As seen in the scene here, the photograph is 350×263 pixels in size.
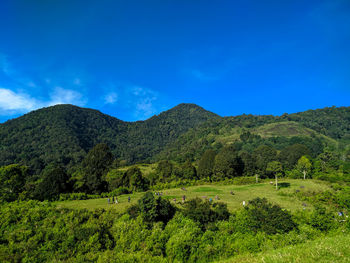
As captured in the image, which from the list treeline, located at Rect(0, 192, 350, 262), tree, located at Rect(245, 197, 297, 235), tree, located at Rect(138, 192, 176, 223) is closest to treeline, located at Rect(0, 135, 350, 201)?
treeline, located at Rect(0, 192, 350, 262)

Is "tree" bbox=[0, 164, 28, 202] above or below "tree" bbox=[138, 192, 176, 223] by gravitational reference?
above

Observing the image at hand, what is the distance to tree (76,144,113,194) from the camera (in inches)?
2112

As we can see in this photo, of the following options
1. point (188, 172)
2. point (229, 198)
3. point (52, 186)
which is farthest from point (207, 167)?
point (52, 186)

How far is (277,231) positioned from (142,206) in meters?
15.8

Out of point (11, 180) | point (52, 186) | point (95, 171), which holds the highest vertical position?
point (11, 180)

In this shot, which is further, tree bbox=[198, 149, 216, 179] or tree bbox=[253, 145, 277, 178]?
tree bbox=[198, 149, 216, 179]

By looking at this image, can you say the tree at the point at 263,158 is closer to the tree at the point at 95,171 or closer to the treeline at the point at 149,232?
the treeline at the point at 149,232

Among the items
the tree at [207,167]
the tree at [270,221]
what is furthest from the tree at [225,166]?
the tree at [270,221]

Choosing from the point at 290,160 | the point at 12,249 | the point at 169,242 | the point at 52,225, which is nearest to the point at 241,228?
the point at 169,242

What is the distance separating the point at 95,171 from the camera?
57438mm

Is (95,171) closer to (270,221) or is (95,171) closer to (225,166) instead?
(225,166)

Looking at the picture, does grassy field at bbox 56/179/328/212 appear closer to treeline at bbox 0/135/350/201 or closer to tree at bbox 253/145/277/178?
treeline at bbox 0/135/350/201

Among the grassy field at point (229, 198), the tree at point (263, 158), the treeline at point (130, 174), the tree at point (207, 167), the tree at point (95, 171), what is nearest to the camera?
the grassy field at point (229, 198)

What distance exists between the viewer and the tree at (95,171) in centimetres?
5366
